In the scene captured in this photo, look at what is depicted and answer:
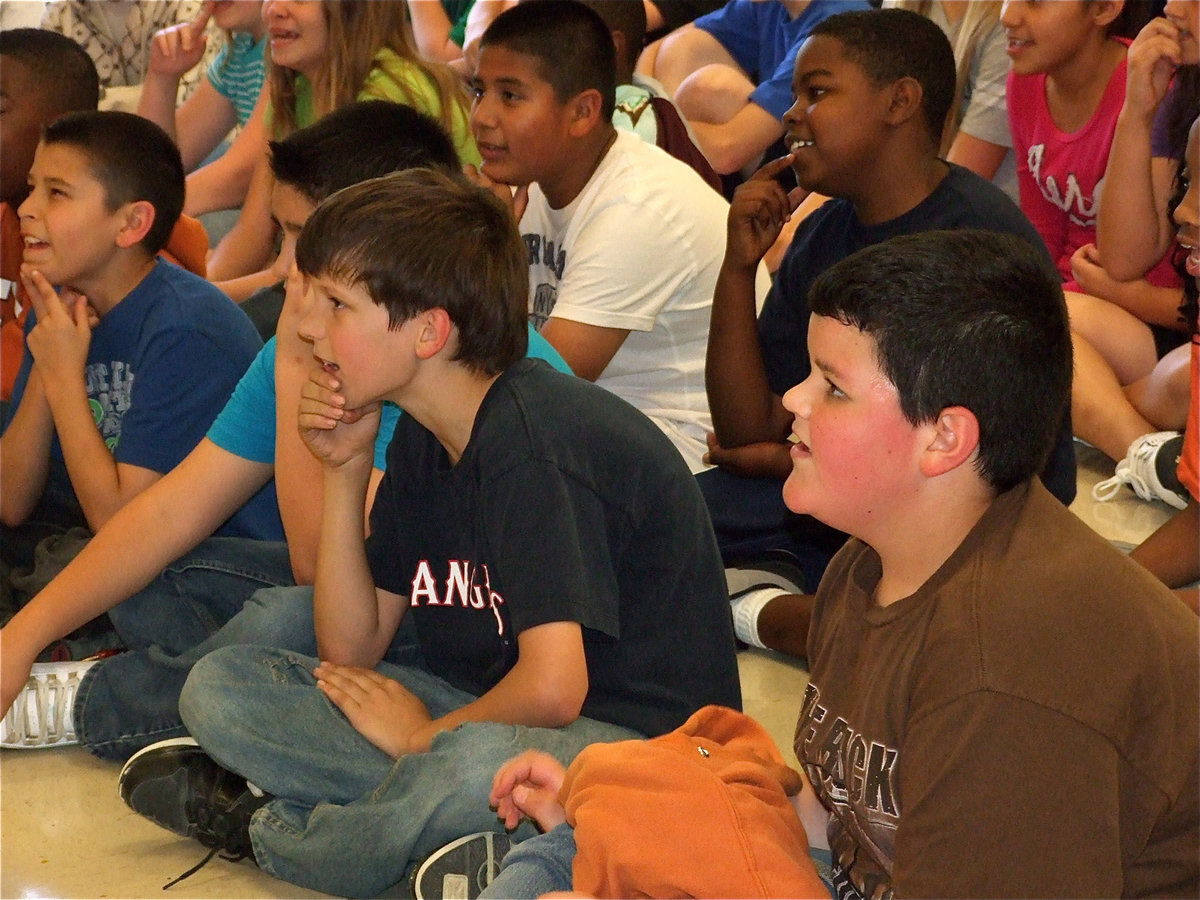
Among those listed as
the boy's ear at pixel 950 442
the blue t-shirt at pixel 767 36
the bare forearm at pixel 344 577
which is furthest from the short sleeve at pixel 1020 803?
the blue t-shirt at pixel 767 36

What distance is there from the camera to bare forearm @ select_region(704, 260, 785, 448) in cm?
228

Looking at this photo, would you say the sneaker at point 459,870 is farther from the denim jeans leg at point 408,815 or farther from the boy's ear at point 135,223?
the boy's ear at point 135,223

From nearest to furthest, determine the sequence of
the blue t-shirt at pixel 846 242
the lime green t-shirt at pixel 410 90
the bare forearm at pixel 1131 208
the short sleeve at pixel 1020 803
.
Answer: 1. the short sleeve at pixel 1020 803
2. the blue t-shirt at pixel 846 242
3. the bare forearm at pixel 1131 208
4. the lime green t-shirt at pixel 410 90

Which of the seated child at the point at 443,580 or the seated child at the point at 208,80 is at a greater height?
the seated child at the point at 208,80

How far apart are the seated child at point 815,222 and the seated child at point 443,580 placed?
68 cm

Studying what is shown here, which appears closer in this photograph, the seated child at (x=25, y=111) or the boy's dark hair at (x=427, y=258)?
the boy's dark hair at (x=427, y=258)

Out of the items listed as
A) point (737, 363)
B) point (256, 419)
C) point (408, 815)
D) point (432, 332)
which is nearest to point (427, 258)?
point (432, 332)

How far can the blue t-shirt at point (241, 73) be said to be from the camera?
3748 mm

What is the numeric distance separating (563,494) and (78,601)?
83cm

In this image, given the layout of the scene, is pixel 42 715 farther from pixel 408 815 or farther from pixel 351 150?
pixel 351 150

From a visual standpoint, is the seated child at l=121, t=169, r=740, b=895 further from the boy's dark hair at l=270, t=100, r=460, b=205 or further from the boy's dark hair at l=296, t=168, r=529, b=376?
the boy's dark hair at l=270, t=100, r=460, b=205

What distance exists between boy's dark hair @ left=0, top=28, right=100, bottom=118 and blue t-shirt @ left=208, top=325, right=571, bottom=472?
1.20 meters

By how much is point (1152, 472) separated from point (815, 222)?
0.79 m

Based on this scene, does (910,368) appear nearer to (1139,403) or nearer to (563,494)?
(563,494)
